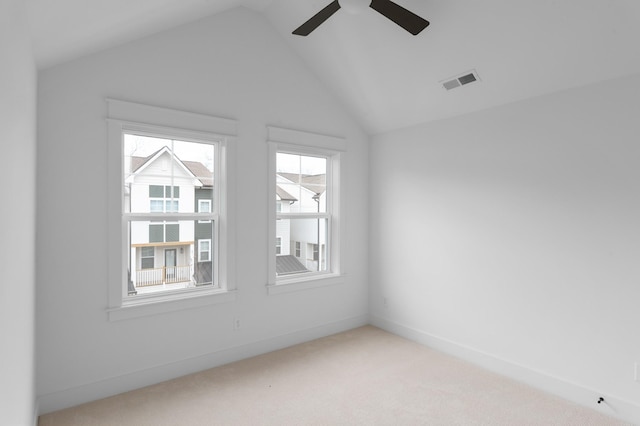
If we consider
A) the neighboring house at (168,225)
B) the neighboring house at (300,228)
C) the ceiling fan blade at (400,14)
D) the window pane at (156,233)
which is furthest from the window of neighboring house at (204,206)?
the ceiling fan blade at (400,14)

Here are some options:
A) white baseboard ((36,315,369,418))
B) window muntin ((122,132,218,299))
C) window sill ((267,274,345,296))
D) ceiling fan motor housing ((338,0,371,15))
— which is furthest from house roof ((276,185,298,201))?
ceiling fan motor housing ((338,0,371,15))

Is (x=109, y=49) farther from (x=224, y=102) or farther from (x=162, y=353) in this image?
(x=162, y=353)

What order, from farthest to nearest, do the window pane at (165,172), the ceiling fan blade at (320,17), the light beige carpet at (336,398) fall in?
1. the window pane at (165,172)
2. the light beige carpet at (336,398)
3. the ceiling fan blade at (320,17)

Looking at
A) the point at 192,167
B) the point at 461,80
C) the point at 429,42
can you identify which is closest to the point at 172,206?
the point at 192,167

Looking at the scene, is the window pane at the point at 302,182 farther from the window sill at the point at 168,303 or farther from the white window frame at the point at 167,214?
the window sill at the point at 168,303

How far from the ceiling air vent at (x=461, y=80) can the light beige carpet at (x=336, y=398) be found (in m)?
2.63

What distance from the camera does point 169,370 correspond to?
3111mm

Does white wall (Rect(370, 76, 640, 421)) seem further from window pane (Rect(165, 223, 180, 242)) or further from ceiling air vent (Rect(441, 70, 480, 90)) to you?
window pane (Rect(165, 223, 180, 242))

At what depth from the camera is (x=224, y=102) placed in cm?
344

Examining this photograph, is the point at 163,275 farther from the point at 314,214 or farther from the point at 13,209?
the point at 13,209

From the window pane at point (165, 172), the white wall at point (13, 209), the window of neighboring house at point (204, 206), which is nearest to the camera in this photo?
the white wall at point (13, 209)

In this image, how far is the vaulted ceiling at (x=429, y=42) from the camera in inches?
88.8

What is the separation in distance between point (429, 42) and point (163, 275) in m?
3.09

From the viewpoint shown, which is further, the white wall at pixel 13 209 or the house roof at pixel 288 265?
the house roof at pixel 288 265
